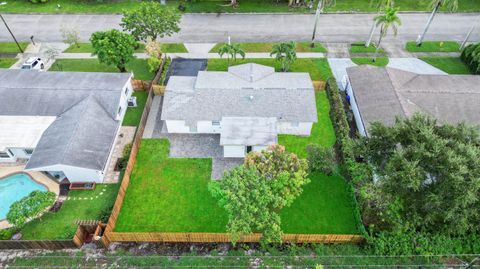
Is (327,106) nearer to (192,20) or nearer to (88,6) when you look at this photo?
(192,20)

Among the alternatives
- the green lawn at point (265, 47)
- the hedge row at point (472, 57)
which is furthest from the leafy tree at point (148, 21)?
the hedge row at point (472, 57)

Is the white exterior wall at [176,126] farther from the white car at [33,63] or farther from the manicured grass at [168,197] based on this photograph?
the white car at [33,63]

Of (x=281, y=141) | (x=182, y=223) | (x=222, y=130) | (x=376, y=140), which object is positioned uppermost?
(x=376, y=140)

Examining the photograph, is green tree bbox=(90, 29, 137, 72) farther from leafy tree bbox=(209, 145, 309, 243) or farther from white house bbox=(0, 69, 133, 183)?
leafy tree bbox=(209, 145, 309, 243)

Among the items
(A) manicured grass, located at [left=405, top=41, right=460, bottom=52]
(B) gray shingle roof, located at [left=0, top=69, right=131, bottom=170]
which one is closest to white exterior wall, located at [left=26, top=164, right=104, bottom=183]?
(B) gray shingle roof, located at [left=0, top=69, right=131, bottom=170]

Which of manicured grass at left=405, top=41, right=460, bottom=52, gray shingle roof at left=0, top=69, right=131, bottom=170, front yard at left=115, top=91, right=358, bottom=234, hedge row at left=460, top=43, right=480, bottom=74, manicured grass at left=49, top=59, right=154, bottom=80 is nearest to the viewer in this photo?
front yard at left=115, top=91, right=358, bottom=234

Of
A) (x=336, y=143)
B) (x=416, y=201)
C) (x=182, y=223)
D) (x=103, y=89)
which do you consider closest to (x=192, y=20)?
(x=103, y=89)
